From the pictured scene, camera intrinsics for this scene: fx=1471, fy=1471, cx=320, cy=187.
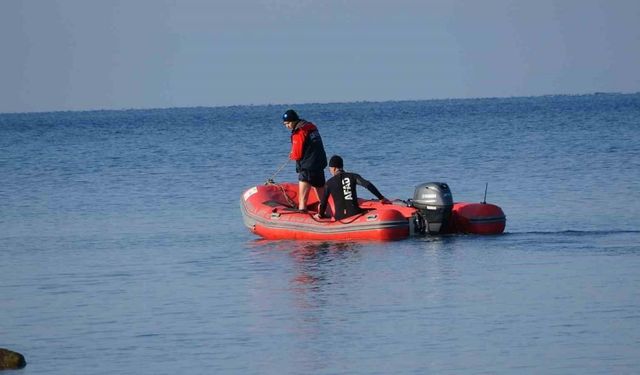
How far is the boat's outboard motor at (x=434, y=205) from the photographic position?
16.6m

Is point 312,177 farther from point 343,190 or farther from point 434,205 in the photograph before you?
point 434,205

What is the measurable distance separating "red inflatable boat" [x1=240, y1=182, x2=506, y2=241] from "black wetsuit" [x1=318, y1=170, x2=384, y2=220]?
103 mm

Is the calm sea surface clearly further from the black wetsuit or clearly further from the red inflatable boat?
the black wetsuit

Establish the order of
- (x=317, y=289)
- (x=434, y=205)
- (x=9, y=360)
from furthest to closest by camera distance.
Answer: (x=434, y=205) < (x=317, y=289) < (x=9, y=360)

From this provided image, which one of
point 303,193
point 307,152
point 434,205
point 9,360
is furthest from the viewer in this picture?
point 303,193

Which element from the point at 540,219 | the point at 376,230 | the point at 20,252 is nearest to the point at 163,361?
the point at 376,230

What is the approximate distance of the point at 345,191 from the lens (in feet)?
54.7

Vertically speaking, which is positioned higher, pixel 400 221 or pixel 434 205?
pixel 434 205

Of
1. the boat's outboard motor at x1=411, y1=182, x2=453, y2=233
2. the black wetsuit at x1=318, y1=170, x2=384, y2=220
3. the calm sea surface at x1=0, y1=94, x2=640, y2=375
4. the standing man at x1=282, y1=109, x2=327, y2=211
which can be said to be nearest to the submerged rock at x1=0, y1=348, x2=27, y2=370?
the calm sea surface at x1=0, y1=94, x2=640, y2=375

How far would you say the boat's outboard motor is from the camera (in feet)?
54.3

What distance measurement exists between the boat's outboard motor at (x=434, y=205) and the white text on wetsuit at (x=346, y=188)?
2.56ft

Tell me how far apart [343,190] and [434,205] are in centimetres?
104

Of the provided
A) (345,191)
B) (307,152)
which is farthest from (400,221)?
(307,152)

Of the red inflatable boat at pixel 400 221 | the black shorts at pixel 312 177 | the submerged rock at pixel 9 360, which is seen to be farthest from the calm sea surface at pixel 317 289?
the black shorts at pixel 312 177
